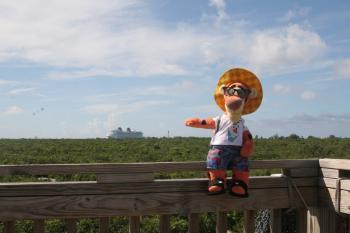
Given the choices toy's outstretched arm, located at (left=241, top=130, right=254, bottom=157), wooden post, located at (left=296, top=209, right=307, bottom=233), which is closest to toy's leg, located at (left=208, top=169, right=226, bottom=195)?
toy's outstretched arm, located at (left=241, top=130, right=254, bottom=157)

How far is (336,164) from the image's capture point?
307 cm

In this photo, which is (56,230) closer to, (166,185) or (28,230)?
(28,230)

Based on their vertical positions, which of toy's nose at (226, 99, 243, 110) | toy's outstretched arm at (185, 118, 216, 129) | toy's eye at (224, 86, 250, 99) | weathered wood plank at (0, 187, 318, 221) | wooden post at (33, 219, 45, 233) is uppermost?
toy's eye at (224, 86, 250, 99)

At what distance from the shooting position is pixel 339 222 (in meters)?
3.18

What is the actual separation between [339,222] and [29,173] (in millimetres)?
1907

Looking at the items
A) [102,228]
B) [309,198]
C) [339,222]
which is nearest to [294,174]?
[309,198]

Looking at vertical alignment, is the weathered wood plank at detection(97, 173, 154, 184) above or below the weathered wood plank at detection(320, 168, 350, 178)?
below

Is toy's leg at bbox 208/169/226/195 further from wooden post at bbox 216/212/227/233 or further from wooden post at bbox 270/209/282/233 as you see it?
wooden post at bbox 270/209/282/233

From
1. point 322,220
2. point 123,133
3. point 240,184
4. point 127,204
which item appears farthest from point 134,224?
point 123,133

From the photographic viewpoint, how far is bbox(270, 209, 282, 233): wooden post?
10.2 feet

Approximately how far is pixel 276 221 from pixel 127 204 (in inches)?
39.2

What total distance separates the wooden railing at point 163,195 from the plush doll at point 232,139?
9cm

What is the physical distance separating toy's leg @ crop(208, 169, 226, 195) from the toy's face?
1.24 feet

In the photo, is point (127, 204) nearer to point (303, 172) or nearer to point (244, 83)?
point (244, 83)
